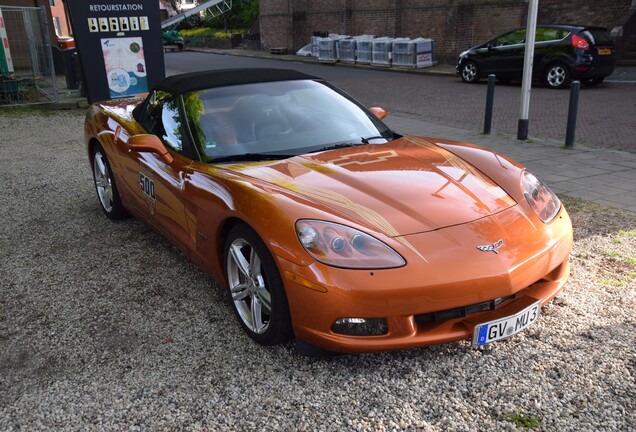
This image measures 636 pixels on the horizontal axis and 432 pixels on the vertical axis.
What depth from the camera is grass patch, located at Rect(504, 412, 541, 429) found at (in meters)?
2.49

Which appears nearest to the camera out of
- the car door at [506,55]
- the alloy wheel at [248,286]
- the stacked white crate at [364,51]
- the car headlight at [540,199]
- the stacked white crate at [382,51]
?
Answer: the alloy wheel at [248,286]

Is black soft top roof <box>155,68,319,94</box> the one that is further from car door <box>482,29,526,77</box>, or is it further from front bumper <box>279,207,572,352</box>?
car door <box>482,29,526,77</box>

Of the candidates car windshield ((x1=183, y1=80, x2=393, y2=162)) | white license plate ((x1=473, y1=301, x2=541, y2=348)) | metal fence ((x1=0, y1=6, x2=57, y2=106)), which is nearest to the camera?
white license plate ((x1=473, y1=301, x2=541, y2=348))

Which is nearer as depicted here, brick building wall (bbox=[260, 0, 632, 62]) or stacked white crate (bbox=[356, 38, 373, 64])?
brick building wall (bbox=[260, 0, 632, 62])

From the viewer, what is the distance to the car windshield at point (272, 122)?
377 centimetres

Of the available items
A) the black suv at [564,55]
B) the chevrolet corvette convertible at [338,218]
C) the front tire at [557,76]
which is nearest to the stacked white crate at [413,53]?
the black suv at [564,55]

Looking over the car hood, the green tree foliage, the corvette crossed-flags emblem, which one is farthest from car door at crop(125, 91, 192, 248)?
the green tree foliage

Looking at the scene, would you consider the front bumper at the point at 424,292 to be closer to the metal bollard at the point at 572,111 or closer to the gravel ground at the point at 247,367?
the gravel ground at the point at 247,367

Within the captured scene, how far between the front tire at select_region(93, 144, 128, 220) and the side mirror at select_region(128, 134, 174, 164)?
142 cm

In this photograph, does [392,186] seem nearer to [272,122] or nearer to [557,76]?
[272,122]

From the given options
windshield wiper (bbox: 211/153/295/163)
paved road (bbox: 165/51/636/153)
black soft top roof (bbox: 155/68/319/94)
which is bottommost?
paved road (bbox: 165/51/636/153)

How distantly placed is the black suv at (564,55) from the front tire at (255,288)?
13420 mm

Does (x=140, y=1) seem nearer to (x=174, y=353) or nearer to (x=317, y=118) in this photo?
(x=317, y=118)

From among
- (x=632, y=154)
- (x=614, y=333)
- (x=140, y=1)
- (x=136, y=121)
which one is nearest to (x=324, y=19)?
(x=140, y=1)
